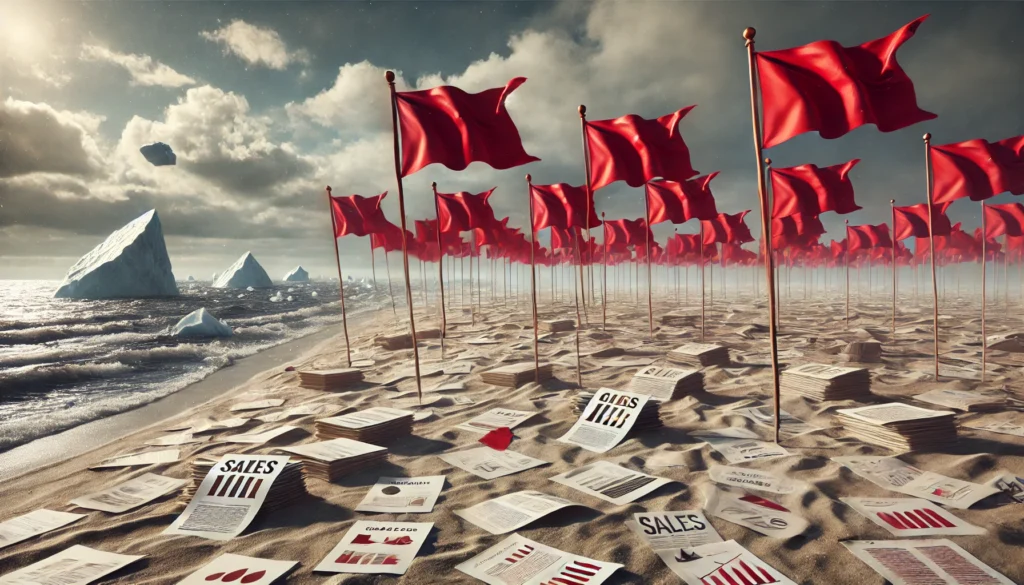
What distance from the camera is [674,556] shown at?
10.7 ft

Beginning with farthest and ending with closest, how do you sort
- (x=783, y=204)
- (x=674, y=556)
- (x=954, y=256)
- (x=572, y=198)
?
(x=954, y=256) → (x=572, y=198) → (x=783, y=204) → (x=674, y=556)

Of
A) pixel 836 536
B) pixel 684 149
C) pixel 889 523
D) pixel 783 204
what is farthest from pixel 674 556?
pixel 783 204

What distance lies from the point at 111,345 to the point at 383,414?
24154 mm

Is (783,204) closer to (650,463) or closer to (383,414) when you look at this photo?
(650,463)

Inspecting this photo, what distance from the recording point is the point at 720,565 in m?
3.12

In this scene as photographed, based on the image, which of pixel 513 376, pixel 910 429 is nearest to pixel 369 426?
pixel 513 376

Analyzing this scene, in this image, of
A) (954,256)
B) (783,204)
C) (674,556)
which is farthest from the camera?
(954,256)

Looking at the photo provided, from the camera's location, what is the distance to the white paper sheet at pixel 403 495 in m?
4.13

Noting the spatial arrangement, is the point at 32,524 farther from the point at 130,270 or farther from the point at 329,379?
the point at 130,270

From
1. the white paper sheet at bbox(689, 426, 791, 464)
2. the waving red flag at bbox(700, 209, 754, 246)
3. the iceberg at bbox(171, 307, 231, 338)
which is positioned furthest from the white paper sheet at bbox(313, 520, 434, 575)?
the iceberg at bbox(171, 307, 231, 338)

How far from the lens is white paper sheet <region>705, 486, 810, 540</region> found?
11.7 ft

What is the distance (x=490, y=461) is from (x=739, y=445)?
8.63 feet

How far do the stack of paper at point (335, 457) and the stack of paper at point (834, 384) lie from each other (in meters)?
5.70

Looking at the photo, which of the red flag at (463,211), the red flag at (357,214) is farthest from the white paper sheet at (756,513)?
the red flag at (463,211)
